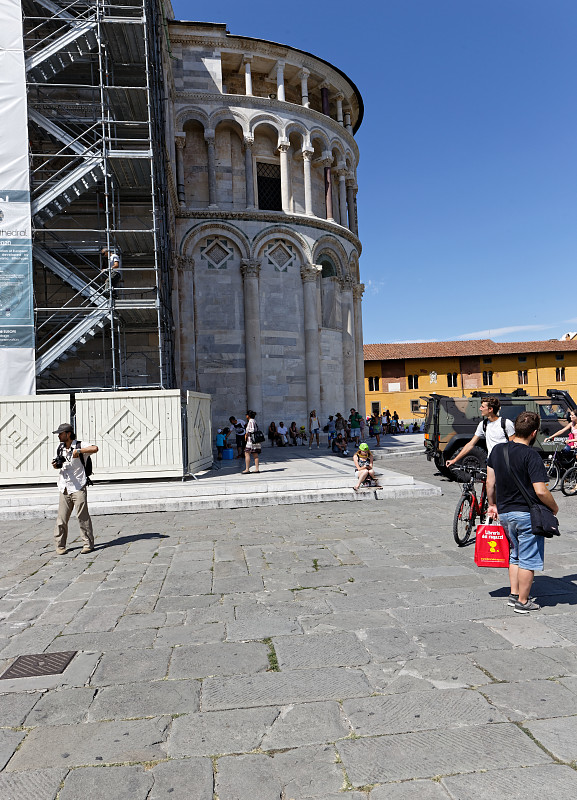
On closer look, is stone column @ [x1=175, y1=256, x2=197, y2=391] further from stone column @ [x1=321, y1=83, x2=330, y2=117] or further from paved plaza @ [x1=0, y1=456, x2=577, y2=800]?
paved plaza @ [x1=0, y1=456, x2=577, y2=800]

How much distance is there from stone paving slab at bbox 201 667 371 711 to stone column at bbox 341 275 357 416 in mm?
24470

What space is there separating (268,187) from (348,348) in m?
8.26

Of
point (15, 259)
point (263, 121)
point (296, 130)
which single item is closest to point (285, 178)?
point (296, 130)

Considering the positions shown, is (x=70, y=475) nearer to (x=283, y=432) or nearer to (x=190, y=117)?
(x=283, y=432)

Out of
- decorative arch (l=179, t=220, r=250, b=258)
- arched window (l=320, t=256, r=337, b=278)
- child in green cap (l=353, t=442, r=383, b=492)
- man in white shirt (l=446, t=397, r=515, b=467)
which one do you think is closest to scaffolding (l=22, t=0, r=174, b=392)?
decorative arch (l=179, t=220, r=250, b=258)

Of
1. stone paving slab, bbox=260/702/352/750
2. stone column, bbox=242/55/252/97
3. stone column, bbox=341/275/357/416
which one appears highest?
stone column, bbox=242/55/252/97

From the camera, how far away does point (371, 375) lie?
54.5 metres

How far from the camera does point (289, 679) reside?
147 inches

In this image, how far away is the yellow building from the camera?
5447 centimetres

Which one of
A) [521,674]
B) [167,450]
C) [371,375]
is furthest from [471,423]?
[371,375]

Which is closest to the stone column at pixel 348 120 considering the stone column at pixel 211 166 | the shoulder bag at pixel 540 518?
the stone column at pixel 211 166

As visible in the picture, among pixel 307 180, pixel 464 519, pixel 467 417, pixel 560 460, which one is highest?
pixel 307 180

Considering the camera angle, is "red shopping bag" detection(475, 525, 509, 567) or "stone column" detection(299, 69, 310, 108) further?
"stone column" detection(299, 69, 310, 108)

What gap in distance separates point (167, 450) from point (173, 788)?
1060cm
